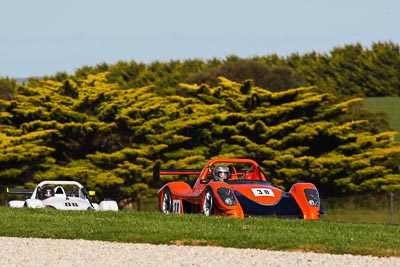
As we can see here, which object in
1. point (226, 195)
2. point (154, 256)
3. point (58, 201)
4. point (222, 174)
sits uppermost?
point (222, 174)

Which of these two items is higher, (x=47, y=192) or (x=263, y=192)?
(x=47, y=192)

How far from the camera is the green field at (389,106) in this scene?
235ft

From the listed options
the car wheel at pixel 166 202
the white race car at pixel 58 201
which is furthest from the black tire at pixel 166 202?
the white race car at pixel 58 201

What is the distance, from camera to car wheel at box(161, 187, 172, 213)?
2503 cm

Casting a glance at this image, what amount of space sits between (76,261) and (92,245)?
198 centimetres

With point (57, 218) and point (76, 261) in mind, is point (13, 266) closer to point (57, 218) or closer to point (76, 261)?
point (76, 261)

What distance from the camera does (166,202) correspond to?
25359 mm

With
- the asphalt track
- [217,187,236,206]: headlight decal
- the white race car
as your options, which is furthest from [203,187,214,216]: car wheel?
the white race car

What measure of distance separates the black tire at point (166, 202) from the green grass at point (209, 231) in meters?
2.61

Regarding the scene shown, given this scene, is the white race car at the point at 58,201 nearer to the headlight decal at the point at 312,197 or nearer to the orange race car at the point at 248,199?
the orange race car at the point at 248,199

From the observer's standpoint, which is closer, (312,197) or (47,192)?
(312,197)

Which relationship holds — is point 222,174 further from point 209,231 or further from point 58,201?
point 209,231

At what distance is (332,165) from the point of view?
1964 inches

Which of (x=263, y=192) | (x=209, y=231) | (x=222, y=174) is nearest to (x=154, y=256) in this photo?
(x=209, y=231)
